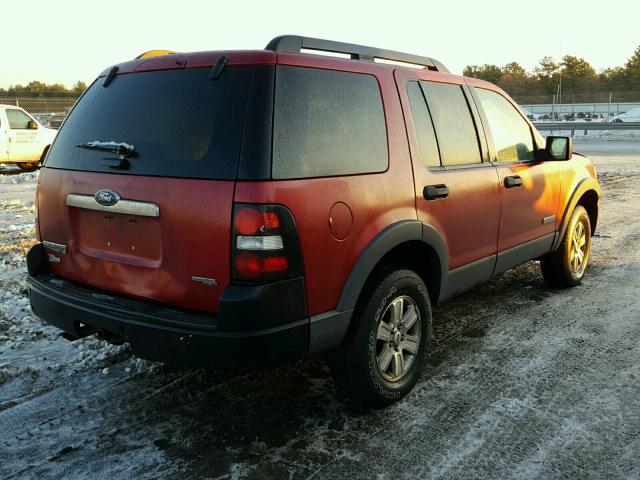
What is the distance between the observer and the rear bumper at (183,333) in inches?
104

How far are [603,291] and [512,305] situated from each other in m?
1.00

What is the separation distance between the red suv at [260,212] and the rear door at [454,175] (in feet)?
0.06

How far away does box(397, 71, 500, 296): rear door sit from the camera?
11.7 ft

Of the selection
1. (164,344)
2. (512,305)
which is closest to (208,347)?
(164,344)

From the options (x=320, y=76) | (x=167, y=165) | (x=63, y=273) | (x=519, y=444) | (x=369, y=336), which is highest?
(x=320, y=76)

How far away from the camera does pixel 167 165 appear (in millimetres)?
2822

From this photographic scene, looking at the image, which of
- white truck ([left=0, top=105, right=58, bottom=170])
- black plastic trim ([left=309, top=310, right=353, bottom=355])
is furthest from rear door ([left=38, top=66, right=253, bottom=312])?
white truck ([left=0, top=105, right=58, bottom=170])

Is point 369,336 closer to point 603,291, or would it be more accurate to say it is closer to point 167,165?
point 167,165

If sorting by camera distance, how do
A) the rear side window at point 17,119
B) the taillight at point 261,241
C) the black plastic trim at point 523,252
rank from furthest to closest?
the rear side window at point 17,119, the black plastic trim at point 523,252, the taillight at point 261,241

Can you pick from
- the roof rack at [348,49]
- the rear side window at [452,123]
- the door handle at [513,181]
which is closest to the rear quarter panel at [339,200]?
the roof rack at [348,49]

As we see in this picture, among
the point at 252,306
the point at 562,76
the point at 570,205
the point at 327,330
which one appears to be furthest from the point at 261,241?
the point at 562,76

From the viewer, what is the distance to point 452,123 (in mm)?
3959

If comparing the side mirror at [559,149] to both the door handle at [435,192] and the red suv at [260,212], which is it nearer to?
the red suv at [260,212]

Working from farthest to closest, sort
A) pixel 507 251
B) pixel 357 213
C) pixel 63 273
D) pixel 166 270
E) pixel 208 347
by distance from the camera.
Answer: pixel 507 251
pixel 63 273
pixel 357 213
pixel 166 270
pixel 208 347
